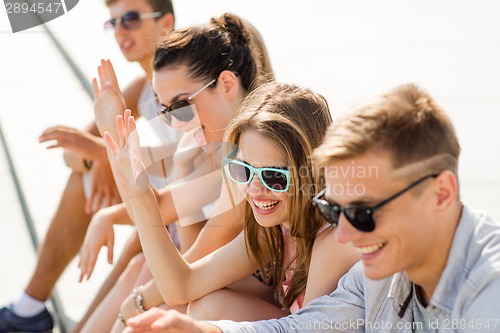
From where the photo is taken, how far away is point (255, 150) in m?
2.48

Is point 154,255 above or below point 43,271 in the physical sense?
above

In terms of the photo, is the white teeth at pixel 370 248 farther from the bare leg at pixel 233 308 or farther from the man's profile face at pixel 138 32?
the man's profile face at pixel 138 32

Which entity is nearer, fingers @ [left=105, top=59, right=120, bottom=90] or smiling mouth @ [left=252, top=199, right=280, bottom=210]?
smiling mouth @ [left=252, top=199, right=280, bottom=210]

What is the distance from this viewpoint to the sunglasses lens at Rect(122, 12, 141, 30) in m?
4.01

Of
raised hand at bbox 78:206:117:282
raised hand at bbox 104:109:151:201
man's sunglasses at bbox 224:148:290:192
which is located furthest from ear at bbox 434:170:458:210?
raised hand at bbox 78:206:117:282

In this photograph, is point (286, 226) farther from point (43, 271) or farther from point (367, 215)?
point (43, 271)

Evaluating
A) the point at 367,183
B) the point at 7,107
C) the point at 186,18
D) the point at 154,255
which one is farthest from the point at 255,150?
the point at 186,18

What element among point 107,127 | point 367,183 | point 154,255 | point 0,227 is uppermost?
point 367,183

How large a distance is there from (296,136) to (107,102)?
92 centimetres

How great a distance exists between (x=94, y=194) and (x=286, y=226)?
54.2 inches

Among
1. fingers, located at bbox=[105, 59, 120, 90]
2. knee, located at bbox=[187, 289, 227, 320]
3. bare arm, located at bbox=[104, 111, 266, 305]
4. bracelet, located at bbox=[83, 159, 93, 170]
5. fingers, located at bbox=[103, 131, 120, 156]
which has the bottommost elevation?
knee, located at bbox=[187, 289, 227, 320]

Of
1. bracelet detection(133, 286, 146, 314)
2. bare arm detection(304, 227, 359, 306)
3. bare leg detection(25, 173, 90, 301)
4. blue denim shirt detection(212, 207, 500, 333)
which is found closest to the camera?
blue denim shirt detection(212, 207, 500, 333)

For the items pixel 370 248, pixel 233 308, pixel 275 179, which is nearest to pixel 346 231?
pixel 370 248

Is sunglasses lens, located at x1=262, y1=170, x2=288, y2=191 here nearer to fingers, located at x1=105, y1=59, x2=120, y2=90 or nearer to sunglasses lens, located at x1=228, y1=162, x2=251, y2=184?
sunglasses lens, located at x1=228, y1=162, x2=251, y2=184
